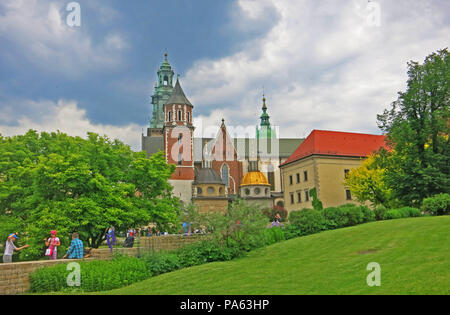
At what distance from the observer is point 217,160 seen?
3152 inches

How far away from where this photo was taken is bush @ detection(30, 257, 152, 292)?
43.6ft

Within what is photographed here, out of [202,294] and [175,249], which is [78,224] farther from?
[202,294]

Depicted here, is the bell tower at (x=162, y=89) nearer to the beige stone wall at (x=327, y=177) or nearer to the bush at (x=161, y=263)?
the beige stone wall at (x=327, y=177)

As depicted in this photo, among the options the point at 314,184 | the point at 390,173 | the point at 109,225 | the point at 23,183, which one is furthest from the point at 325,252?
the point at 314,184

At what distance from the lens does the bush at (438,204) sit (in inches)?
984

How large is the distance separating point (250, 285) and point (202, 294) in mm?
1426

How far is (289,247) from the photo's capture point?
18281 mm

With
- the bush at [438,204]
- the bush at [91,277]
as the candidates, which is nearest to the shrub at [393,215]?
the bush at [438,204]

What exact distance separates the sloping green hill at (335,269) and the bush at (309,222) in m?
5.07

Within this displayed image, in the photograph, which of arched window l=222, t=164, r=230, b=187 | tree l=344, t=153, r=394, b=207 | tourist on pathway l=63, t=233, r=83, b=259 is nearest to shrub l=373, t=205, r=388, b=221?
tree l=344, t=153, r=394, b=207

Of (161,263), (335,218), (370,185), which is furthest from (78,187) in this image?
(370,185)

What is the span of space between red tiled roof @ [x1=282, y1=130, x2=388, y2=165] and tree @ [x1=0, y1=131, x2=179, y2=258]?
105 ft

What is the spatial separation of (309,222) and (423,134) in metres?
12.4

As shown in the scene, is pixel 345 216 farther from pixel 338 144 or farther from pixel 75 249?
pixel 338 144
